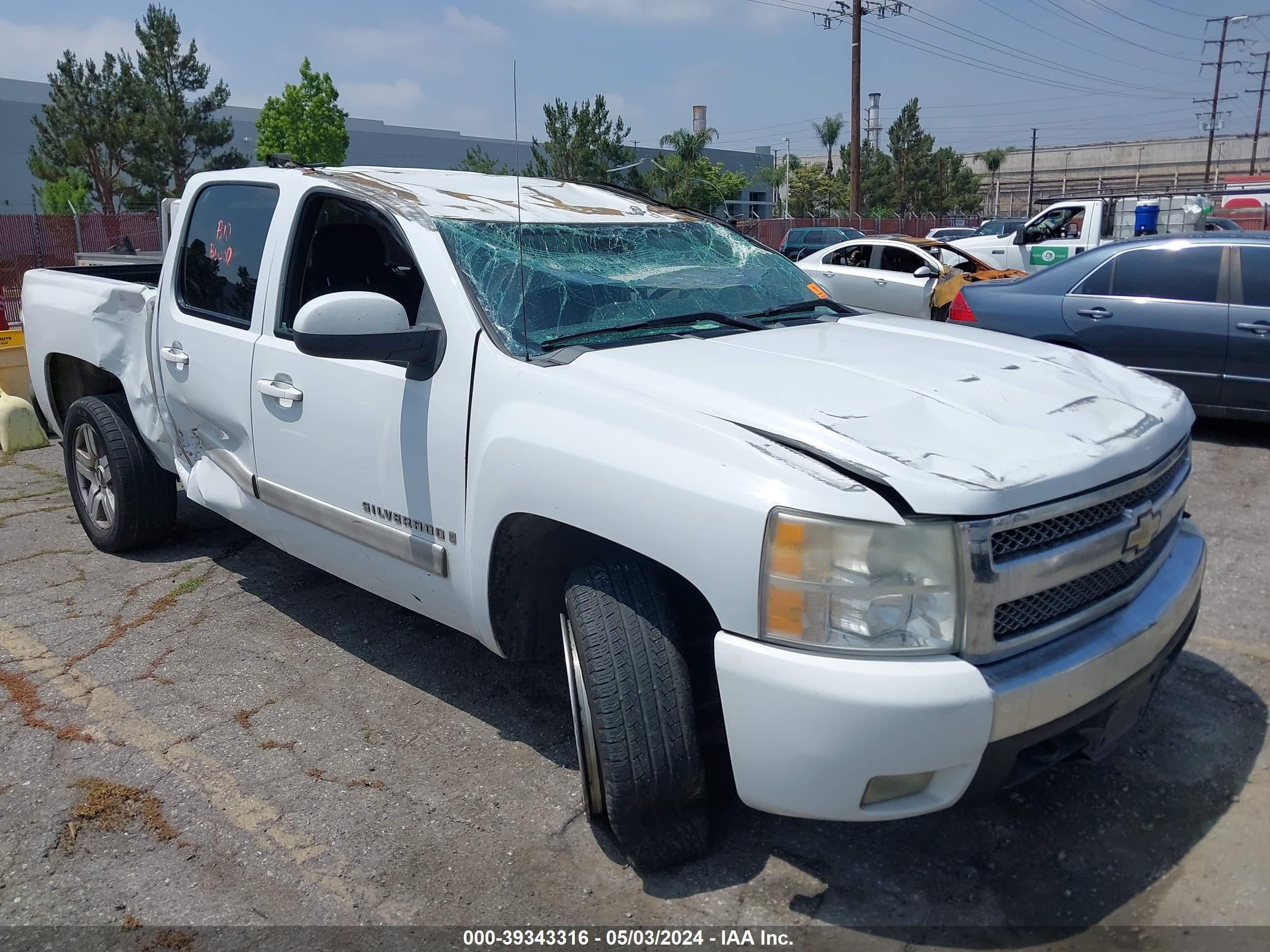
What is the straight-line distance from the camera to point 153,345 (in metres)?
4.39

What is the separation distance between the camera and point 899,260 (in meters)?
13.7

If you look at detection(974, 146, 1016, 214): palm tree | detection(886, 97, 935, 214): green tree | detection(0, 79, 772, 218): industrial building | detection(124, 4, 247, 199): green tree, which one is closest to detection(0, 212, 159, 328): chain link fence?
detection(124, 4, 247, 199): green tree

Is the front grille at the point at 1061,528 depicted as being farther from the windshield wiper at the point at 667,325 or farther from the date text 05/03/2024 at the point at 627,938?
the windshield wiper at the point at 667,325

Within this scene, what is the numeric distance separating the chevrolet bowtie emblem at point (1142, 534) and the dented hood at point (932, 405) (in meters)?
0.13

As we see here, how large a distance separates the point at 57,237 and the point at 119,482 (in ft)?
80.9

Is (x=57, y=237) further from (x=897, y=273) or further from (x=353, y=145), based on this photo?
(x=353, y=145)

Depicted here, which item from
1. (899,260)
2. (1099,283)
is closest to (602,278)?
(1099,283)

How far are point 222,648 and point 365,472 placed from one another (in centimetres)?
132

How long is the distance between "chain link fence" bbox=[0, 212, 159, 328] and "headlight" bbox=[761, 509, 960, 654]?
81.5 ft

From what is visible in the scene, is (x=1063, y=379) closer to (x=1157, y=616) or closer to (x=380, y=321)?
(x=1157, y=616)

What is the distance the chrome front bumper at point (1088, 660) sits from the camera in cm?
224

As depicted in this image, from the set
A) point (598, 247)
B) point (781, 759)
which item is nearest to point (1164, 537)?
point (781, 759)

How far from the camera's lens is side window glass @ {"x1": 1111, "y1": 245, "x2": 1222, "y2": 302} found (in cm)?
716

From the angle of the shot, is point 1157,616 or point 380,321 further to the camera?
point 380,321
